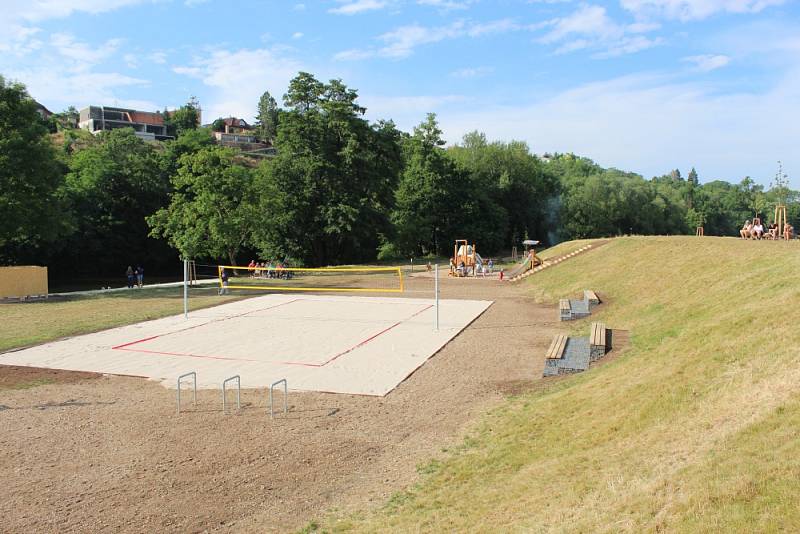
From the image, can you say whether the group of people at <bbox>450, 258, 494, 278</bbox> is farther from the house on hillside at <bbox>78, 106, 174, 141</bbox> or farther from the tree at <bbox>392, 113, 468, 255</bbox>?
the house on hillside at <bbox>78, 106, 174, 141</bbox>

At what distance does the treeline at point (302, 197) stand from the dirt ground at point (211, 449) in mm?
22190

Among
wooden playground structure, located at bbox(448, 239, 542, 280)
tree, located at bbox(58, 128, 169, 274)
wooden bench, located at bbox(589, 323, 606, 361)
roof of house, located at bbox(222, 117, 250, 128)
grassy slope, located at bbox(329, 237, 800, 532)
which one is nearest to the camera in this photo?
grassy slope, located at bbox(329, 237, 800, 532)

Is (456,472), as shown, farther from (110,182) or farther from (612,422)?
(110,182)

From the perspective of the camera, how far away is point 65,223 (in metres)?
32.1

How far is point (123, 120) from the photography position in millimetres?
135875

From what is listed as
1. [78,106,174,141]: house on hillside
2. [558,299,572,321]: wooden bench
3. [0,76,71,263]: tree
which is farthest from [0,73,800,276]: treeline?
[78,106,174,141]: house on hillside

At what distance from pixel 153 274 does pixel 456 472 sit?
60.1m

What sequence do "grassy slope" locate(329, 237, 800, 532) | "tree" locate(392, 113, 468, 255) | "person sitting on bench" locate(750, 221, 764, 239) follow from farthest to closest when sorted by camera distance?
"tree" locate(392, 113, 468, 255) → "person sitting on bench" locate(750, 221, 764, 239) → "grassy slope" locate(329, 237, 800, 532)

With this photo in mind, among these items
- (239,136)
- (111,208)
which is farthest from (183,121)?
(111,208)

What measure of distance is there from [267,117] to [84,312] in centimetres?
12208

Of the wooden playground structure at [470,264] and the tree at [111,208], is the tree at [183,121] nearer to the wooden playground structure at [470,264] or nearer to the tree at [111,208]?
the tree at [111,208]

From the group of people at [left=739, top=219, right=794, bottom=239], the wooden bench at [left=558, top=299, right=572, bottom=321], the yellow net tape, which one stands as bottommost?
the wooden bench at [left=558, top=299, right=572, bottom=321]

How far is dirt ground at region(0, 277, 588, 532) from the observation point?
7.23 m

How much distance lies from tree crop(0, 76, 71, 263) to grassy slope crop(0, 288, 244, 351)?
546 cm
